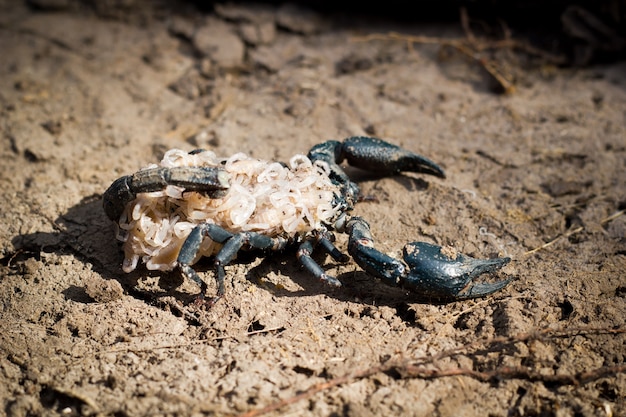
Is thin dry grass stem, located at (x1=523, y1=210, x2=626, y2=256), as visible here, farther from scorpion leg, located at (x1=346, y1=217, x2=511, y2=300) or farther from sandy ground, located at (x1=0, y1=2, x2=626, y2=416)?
scorpion leg, located at (x1=346, y1=217, x2=511, y2=300)

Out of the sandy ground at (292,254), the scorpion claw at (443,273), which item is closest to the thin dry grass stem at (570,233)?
the sandy ground at (292,254)

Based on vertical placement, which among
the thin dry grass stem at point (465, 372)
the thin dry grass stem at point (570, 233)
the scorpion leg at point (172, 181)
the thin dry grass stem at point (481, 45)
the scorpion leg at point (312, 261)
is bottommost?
the thin dry grass stem at point (465, 372)

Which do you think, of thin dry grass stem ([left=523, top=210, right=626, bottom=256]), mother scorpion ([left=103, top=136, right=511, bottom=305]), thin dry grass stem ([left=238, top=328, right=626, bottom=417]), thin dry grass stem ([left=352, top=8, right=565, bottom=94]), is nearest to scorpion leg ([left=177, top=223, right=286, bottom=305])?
mother scorpion ([left=103, top=136, right=511, bottom=305])

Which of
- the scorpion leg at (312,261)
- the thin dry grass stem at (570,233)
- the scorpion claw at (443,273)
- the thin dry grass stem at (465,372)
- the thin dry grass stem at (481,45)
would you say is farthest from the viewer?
the thin dry grass stem at (481,45)

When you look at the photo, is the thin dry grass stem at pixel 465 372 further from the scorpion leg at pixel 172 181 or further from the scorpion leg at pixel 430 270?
the scorpion leg at pixel 172 181

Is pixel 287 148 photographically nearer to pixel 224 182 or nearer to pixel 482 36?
pixel 224 182

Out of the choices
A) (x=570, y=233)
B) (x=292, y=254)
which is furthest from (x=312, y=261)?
(x=570, y=233)

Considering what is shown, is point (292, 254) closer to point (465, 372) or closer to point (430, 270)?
point (430, 270)
